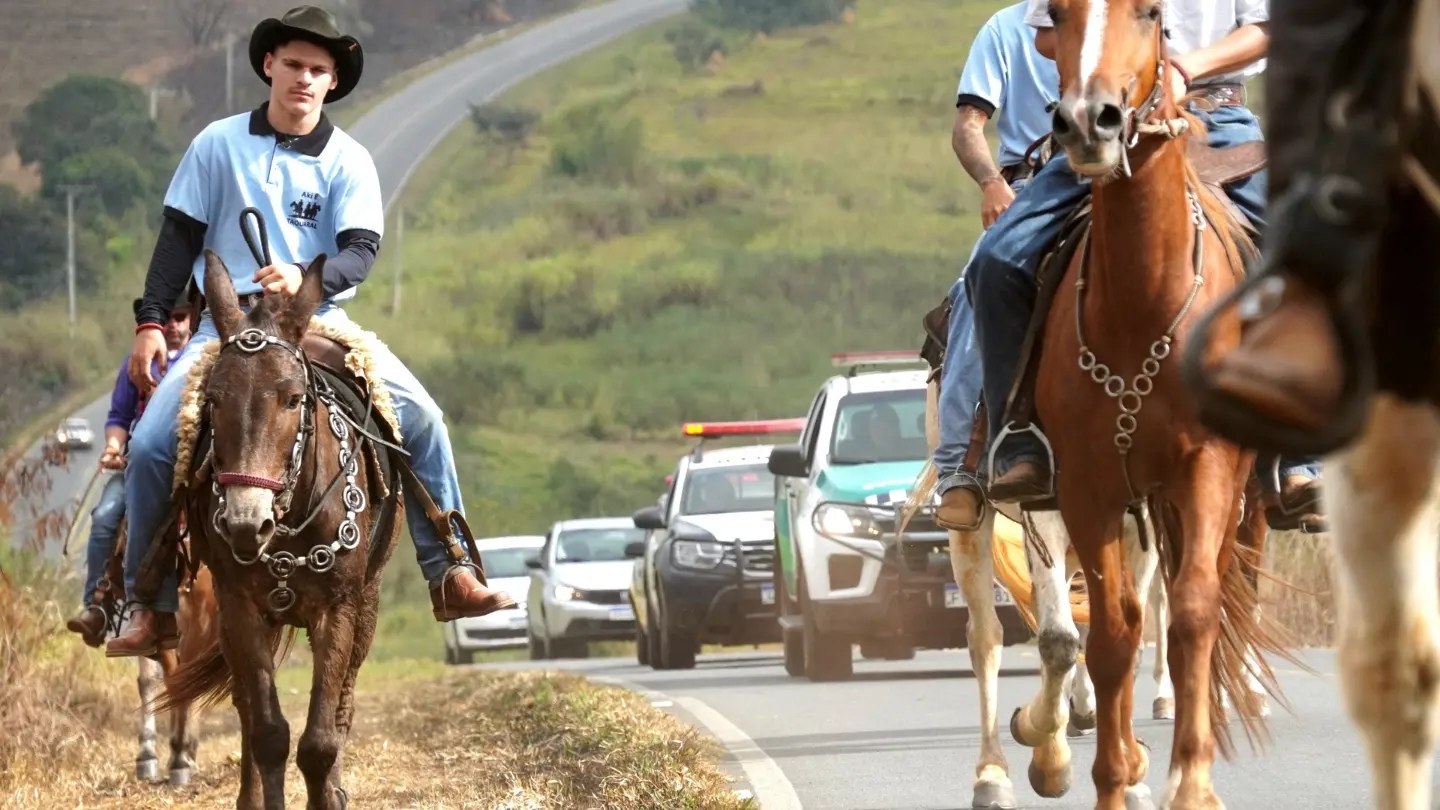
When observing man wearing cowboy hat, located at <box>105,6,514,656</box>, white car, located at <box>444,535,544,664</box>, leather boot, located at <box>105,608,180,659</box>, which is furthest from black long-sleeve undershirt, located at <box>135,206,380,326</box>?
white car, located at <box>444,535,544,664</box>

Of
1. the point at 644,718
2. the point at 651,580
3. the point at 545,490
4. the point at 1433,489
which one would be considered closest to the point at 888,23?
the point at 545,490

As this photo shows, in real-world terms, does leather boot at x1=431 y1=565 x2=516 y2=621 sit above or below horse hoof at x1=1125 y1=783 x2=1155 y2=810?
above

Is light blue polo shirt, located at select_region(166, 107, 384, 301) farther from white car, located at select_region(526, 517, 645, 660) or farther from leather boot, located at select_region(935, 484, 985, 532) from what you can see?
white car, located at select_region(526, 517, 645, 660)

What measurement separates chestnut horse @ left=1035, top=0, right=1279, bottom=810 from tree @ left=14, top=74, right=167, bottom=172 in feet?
98.4

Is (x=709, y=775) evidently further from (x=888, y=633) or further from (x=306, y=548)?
(x=888, y=633)

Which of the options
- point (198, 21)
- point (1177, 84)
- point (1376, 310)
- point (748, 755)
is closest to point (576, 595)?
point (748, 755)

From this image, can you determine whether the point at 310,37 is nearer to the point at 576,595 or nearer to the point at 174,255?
the point at 174,255

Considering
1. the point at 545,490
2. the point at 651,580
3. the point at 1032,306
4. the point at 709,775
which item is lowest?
the point at 545,490

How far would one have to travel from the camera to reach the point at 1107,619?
7.38 metres

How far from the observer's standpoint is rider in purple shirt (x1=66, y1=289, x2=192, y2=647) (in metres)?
10.4

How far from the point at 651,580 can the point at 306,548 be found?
14.8 m

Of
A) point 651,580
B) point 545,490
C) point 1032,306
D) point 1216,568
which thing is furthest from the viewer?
point 545,490

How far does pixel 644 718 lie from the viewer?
503 inches

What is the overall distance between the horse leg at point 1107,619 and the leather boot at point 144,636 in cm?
342
